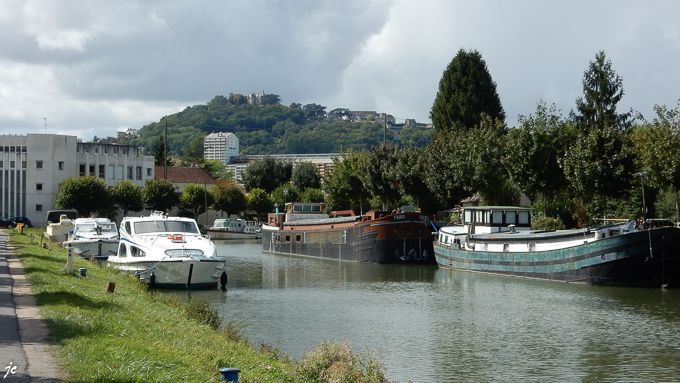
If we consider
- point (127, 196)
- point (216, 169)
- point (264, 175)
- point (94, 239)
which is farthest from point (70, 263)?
point (216, 169)

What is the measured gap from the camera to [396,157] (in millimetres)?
64812

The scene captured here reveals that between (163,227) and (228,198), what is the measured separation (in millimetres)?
70414

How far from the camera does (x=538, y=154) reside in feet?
152

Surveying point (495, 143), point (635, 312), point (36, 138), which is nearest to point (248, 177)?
point (36, 138)

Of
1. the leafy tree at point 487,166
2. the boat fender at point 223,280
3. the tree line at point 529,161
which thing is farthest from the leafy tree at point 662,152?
the boat fender at point 223,280

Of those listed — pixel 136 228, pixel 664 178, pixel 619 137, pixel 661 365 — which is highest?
pixel 619 137

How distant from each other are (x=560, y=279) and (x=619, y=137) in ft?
45.2

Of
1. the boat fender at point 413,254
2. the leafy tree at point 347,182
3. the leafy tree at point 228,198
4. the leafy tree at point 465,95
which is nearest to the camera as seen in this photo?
the boat fender at point 413,254

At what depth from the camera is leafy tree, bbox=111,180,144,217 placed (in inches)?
3349

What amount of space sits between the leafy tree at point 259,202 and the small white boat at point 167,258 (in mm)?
73402

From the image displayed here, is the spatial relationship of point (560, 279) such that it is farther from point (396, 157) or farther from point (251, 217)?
point (251, 217)

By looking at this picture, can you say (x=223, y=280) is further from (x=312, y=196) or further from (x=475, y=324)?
(x=312, y=196)

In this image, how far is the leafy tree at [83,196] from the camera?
7662 centimetres

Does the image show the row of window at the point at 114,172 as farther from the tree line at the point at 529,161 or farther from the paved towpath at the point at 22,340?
the paved towpath at the point at 22,340
